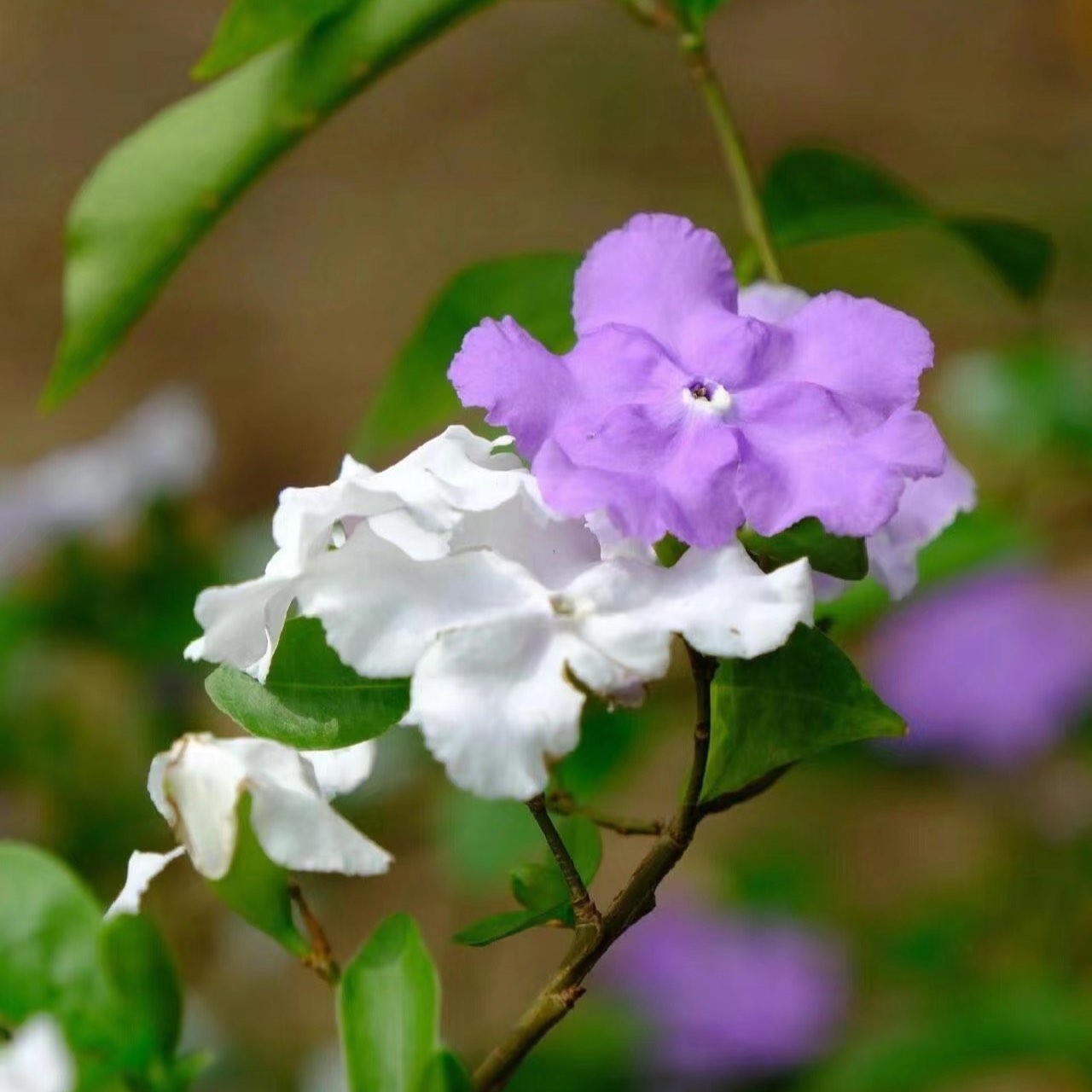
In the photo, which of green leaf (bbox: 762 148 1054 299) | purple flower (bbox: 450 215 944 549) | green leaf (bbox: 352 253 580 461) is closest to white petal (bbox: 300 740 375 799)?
purple flower (bbox: 450 215 944 549)

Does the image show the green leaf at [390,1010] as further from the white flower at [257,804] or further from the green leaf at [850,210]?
the green leaf at [850,210]

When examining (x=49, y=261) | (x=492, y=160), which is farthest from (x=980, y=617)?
(x=49, y=261)

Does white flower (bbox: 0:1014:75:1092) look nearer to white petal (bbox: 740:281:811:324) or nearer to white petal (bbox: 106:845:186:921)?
white petal (bbox: 106:845:186:921)

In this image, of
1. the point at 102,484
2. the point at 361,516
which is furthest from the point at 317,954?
the point at 102,484

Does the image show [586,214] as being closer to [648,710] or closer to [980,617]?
[980,617]

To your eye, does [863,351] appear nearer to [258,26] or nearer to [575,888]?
[575,888]
